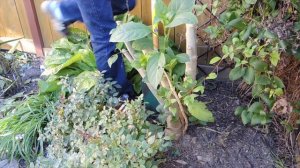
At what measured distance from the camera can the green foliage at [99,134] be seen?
122cm

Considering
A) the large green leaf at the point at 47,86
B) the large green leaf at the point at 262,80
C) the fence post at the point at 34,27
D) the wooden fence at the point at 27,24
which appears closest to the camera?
the large green leaf at the point at 262,80

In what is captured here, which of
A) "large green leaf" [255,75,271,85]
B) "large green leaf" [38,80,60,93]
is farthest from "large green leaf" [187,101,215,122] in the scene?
"large green leaf" [38,80,60,93]

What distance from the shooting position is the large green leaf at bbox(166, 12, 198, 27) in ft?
3.28

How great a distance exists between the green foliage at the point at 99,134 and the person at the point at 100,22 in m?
0.10

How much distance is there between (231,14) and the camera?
1361 millimetres

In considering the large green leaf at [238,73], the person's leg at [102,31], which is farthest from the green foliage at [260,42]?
the person's leg at [102,31]

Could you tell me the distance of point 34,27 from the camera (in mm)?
2381

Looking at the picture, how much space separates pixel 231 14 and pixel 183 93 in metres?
0.40

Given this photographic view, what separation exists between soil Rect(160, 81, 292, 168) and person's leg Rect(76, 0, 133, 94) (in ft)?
1.64

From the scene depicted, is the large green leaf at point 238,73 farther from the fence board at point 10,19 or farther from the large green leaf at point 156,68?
the fence board at point 10,19

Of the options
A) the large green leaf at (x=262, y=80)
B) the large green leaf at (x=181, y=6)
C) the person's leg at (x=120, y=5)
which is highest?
the large green leaf at (x=181, y=6)

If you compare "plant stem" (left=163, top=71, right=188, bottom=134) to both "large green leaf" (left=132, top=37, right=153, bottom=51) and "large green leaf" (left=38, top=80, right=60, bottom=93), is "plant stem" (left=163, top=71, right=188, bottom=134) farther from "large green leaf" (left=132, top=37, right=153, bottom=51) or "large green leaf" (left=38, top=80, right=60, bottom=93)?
"large green leaf" (left=38, top=80, right=60, bottom=93)

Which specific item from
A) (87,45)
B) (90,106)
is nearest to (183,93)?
(90,106)

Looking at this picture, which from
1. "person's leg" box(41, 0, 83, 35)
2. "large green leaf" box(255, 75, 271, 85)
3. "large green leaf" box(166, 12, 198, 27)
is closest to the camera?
"large green leaf" box(166, 12, 198, 27)
